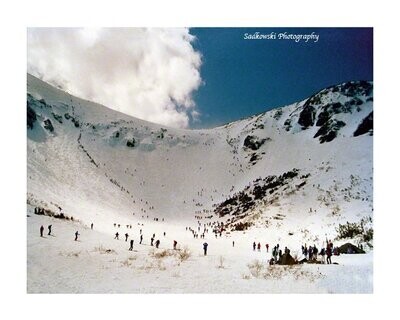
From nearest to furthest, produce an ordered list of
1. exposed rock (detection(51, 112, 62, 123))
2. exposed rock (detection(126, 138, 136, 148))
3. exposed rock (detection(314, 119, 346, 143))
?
exposed rock (detection(314, 119, 346, 143)) < exposed rock (detection(51, 112, 62, 123)) < exposed rock (detection(126, 138, 136, 148))

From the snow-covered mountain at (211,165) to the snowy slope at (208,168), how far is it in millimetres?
201

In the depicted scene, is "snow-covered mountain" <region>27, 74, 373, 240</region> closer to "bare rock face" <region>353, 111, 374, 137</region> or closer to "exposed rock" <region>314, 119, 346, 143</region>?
"exposed rock" <region>314, 119, 346, 143</region>

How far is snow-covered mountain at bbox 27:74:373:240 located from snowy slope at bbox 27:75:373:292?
201mm

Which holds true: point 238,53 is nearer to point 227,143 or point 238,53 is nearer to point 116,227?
point 116,227

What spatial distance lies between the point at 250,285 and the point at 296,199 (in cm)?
2390

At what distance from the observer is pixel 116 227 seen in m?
34.4

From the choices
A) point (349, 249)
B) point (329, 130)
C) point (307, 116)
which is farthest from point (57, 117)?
point (349, 249)

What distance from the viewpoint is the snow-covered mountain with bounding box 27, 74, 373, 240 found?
106 feet

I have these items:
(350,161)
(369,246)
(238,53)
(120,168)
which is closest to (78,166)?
(120,168)

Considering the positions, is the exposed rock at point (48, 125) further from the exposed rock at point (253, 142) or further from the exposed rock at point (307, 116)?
the exposed rock at point (307, 116)

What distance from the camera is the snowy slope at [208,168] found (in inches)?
1194

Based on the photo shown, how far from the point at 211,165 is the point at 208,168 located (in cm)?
134

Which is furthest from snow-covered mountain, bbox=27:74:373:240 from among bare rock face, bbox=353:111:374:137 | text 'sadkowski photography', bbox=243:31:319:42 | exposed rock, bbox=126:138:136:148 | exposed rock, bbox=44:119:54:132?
text 'sadkowski photography', bbox=243:31:319:42

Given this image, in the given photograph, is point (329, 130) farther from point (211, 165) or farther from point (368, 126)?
point (368, 126)
